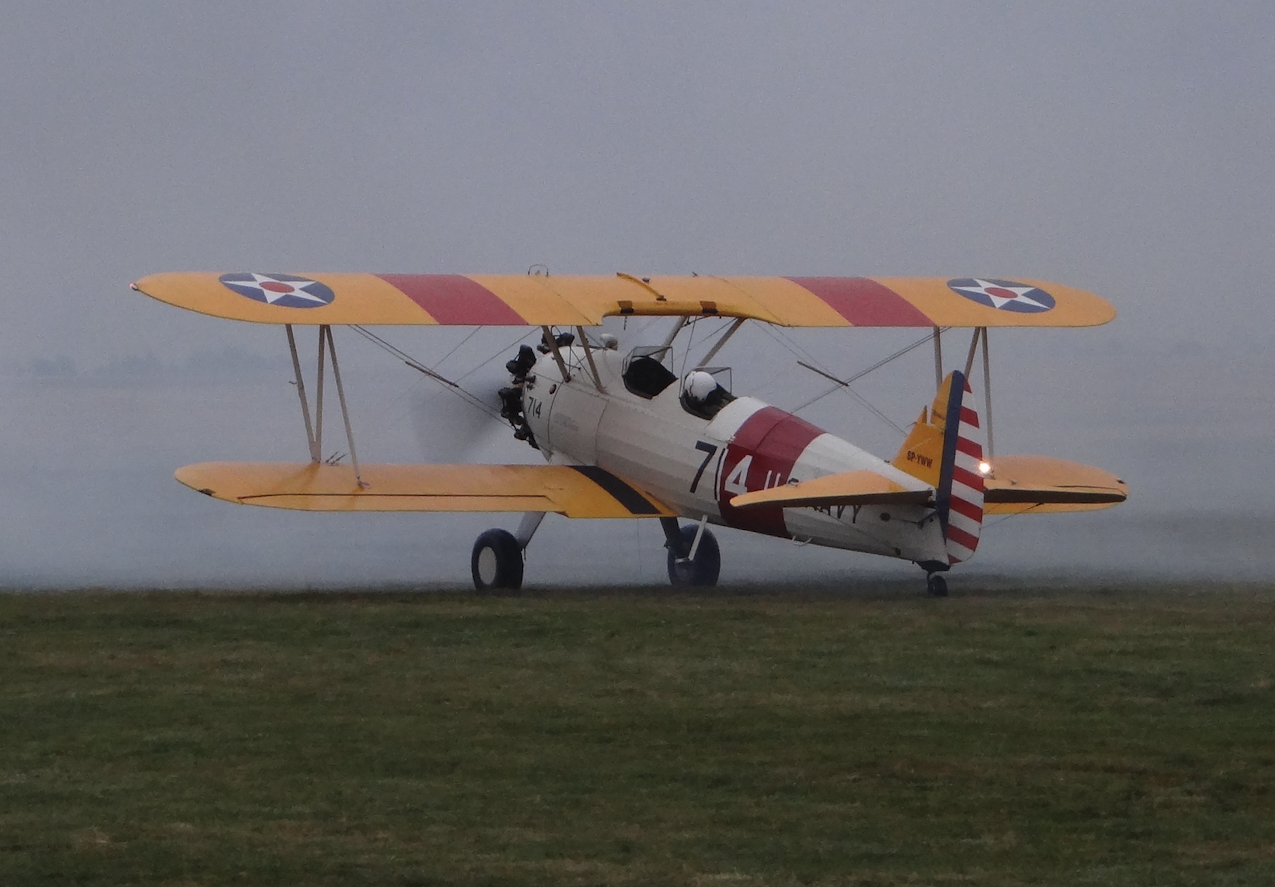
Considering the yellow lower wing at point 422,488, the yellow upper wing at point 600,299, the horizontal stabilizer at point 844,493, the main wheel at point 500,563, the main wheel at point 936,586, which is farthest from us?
the main wheel at point 500,563

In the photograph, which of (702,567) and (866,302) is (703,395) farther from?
(866,302)

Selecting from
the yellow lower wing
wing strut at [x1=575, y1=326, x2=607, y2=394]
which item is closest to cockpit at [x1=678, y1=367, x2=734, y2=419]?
the yellow lower wing

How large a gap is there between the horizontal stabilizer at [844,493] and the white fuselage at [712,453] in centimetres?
12

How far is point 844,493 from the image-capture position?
45.8 feet

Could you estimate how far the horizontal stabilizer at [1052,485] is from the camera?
1580 cm

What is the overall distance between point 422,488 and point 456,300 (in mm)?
1569

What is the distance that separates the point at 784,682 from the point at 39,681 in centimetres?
403

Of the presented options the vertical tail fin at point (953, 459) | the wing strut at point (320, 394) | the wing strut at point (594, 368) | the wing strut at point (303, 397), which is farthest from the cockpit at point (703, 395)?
the wing strut at point (303, 397)

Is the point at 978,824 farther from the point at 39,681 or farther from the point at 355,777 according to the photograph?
the point at 39,681

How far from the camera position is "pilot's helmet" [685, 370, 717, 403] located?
1606 cm

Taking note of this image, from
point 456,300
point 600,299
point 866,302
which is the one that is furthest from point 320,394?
point 866,302

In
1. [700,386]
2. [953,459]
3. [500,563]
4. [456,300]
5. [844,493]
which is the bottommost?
[500,563]

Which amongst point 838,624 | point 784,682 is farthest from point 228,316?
point 784,682

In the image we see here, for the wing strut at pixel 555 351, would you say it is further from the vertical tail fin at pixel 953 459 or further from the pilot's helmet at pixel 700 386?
the vertical tail fin at pixel 953 459
